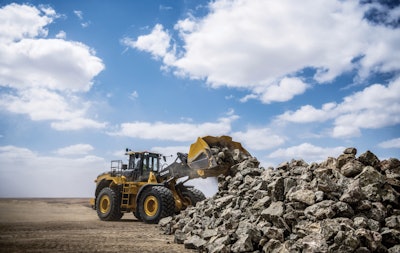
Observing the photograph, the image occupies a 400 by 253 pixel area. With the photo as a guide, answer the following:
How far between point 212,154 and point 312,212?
519 cm

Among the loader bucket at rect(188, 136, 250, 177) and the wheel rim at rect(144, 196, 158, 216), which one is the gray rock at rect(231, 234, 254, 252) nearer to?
the loader bucket at rect(188, 136, 250, 177)

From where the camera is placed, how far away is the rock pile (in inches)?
274

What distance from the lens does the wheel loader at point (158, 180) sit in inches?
497

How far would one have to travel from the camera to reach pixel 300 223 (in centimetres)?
764

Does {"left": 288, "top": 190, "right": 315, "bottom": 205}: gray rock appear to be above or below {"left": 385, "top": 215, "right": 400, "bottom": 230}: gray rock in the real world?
above

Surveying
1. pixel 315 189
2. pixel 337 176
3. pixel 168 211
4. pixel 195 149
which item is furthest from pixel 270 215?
pixel 168 211

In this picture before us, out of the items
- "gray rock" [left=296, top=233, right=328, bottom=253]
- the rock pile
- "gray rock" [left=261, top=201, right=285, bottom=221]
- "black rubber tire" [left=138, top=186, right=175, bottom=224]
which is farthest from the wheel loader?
"gray rock" [left=296, top=233, right=328, bottom=253]

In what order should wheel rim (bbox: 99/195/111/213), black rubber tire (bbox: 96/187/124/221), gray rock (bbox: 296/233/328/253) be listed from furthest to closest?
1. wheel rim (bbox: 99/195/111/213)
2. black rubber tire (bbox: 96/187/124/221)
3. gray rock (bbox: 296/233/328/253)

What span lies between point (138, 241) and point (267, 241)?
3810mm

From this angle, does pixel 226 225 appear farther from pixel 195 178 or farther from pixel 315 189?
pixel 195 178

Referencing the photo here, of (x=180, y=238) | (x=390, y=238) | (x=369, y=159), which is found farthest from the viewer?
(x=180, y=238)

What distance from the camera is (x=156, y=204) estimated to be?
45.4ft

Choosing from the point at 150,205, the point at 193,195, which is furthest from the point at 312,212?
the point at 193,195

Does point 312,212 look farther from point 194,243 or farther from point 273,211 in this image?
point 194,243
